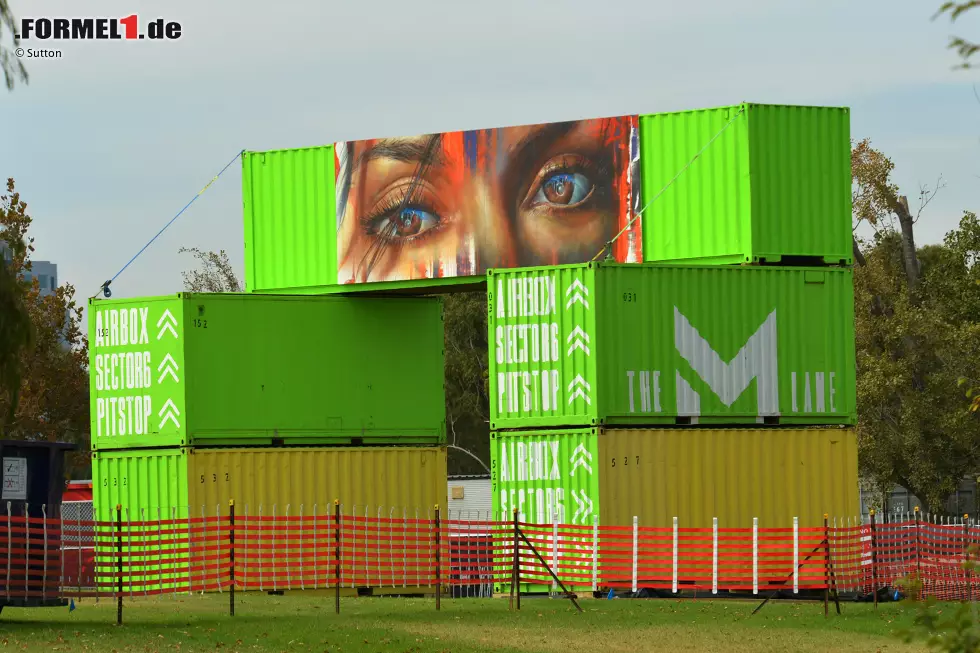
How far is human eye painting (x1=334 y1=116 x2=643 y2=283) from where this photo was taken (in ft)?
86.4

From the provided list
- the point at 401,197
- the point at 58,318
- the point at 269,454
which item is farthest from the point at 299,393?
the point at 58,318

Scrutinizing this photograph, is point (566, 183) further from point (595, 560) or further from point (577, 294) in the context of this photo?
point (595, 560)

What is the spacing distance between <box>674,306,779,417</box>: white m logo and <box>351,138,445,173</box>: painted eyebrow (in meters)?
5.48

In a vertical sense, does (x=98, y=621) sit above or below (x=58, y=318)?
below

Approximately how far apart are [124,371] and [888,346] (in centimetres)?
2470

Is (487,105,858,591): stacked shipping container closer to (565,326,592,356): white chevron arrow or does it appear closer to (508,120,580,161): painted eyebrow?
(565,326,592,356): white chevron arrow

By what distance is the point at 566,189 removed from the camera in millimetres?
26719

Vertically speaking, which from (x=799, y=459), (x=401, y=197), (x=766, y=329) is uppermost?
(x=401, y=197)

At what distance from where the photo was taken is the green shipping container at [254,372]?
27.1m

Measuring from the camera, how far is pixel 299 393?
2809 cm

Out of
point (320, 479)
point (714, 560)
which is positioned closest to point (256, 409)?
point (320, 479)

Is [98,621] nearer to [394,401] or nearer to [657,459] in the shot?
[657,459]

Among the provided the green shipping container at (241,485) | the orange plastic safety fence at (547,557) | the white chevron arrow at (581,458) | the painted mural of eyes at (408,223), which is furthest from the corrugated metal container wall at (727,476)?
the painted mural of eyes at (408,223)

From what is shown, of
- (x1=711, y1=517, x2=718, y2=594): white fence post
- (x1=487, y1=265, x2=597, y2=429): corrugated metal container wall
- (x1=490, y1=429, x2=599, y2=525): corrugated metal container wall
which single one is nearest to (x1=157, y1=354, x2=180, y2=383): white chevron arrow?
(x1=487, y1=265, x2=597, y2=429): corrugated metal container wall
